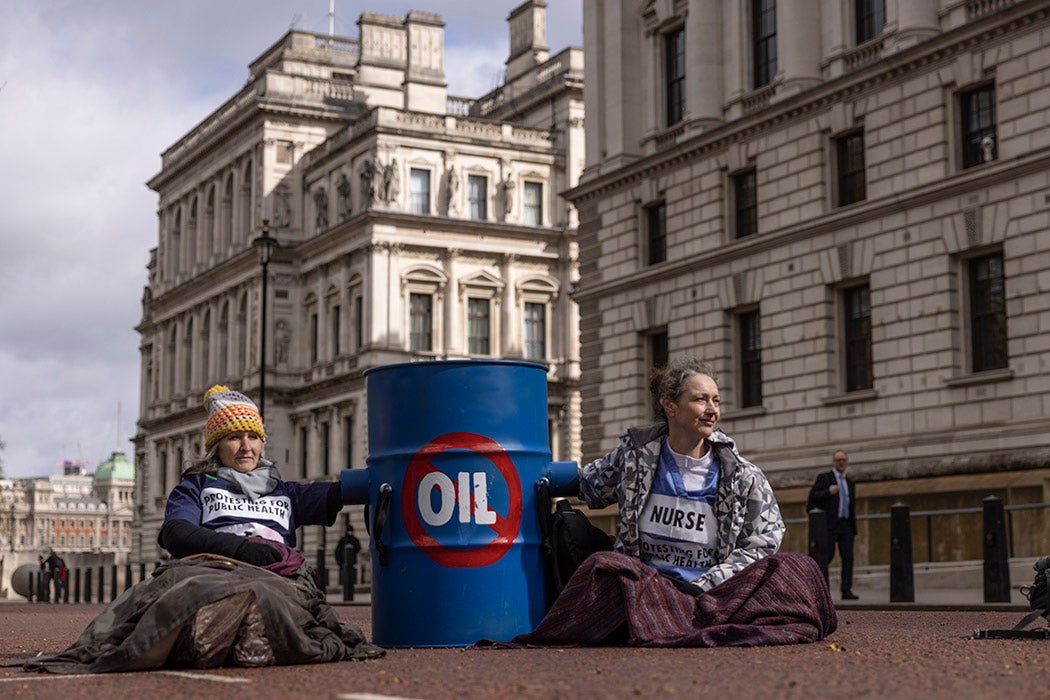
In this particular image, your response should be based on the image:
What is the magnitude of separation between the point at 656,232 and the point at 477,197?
27941 mm

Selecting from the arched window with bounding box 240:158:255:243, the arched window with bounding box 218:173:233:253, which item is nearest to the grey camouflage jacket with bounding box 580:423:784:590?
the arched window with bounding box 240:158:255:243

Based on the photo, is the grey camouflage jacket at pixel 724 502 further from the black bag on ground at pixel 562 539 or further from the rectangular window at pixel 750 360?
the rectangular window at pixel 750 360

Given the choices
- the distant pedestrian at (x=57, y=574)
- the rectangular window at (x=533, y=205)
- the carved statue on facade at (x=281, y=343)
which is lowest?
the distant pedestrian at (x=57, y=574)

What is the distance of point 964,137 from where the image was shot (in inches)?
1008

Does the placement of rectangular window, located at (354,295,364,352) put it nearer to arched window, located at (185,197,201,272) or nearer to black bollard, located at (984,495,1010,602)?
arched window, located at (185,197,201,272)

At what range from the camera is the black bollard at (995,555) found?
16.3 meters

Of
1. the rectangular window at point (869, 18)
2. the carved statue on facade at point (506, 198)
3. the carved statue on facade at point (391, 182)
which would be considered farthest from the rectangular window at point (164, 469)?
the rectangular window at point (869, 18)

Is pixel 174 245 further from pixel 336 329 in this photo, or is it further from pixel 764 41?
pixel 764 41

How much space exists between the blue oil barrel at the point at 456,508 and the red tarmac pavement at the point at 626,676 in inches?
14.0

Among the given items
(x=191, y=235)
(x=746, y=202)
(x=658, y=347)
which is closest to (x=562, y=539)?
(x=746, y=202)

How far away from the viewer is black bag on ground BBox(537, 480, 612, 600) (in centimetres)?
862

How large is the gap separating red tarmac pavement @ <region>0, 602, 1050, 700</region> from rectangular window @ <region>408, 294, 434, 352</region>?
50.7 metres

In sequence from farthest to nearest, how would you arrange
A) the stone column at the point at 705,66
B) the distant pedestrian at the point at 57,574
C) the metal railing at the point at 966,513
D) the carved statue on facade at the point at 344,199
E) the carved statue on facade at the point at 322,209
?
the carved statue on facade at the point at 322,209, the carved statue on facade at the point at 344,199, the distant pedestrian at the point at 57,574, the stone column at the point at 705,66, the metal railing at the point at 966,513

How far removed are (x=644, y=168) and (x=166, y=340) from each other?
4804 cm
